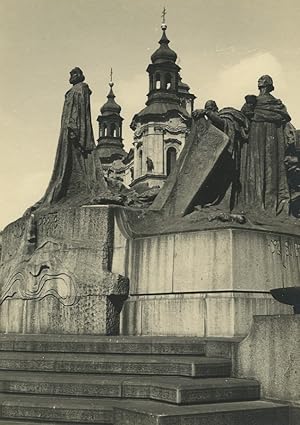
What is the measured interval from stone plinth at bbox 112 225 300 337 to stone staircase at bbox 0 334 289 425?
0.98 metres

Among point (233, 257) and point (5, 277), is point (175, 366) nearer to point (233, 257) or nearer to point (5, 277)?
point (233, 257)

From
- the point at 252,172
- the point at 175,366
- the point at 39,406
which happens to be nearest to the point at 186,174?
the point at 252,172

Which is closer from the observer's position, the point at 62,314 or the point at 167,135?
the point at 62,314

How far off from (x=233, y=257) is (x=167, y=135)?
6495cm

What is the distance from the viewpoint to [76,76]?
13.2 meters

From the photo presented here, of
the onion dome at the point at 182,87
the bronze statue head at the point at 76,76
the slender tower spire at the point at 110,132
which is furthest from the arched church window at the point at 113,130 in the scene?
the bronze statue head at the point at 76,76

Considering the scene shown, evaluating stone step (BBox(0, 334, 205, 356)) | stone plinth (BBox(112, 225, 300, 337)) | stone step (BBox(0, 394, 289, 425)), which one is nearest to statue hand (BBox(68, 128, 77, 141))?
stone plinth (BBox(112, 225, 300, 337))

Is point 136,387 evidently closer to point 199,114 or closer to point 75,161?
point 199,114

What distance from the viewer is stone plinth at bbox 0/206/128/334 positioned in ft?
34.5

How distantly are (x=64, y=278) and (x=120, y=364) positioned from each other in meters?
3.52

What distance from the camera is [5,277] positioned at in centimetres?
1278

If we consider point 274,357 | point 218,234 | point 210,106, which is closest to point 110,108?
point 210,106

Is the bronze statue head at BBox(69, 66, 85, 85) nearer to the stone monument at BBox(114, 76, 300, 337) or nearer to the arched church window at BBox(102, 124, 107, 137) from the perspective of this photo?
the stone monument at BBox(114, 76, 300, 337)

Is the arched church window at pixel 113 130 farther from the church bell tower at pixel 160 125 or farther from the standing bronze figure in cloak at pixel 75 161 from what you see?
the standing bronze figure in cloak at pixel 75 161
